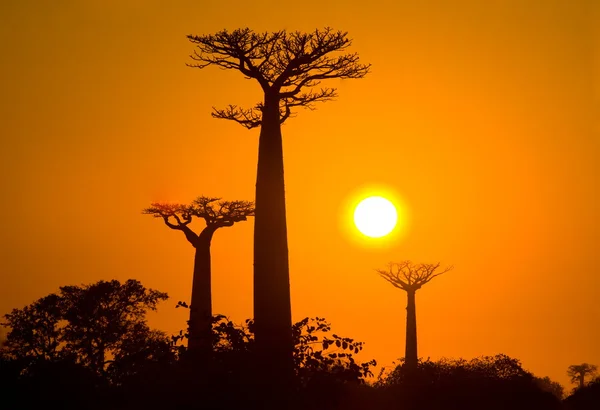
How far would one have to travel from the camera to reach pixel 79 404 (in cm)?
2048

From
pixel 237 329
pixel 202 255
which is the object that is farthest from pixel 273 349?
pixel 202 255

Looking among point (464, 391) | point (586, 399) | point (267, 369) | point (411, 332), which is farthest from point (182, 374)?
point (411, 332)

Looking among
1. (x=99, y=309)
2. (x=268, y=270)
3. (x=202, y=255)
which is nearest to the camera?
(x=268, y=270)

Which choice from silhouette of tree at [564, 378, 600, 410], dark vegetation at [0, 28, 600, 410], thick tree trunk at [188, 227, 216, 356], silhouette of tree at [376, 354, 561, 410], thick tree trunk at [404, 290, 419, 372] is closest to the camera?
dark vegetation at [0, 28, 600, 410]

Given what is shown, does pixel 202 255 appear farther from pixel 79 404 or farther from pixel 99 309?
pixel 79 404

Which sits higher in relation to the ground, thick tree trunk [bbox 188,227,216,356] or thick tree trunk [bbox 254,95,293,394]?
thick tree trunk [bbox 188,227,216,356]

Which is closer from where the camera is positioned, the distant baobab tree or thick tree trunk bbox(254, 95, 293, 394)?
thick tree trunk bbox(254, 95, 293, 394)

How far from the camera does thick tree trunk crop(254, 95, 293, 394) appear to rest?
18.9 meters

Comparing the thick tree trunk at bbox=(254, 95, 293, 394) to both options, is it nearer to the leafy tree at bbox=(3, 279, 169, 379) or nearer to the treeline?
the treeline

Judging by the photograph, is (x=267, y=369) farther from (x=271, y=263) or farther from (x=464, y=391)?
(x=464, y=391)

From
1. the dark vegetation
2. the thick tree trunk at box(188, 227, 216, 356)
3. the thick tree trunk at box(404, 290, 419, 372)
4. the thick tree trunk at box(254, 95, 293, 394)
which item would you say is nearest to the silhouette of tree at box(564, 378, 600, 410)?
the dark vegetation

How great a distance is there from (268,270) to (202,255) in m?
15.3

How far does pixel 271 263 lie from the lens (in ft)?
65.5

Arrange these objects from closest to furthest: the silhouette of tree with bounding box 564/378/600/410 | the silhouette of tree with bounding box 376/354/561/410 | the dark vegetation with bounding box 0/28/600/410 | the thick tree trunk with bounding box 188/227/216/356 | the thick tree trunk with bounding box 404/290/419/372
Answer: the dark vegetation with bounding box 0/28/600/410 → the silhouette of tree with bounding box 376/354/561/410 → the silhouette of tree with bounding box 564/378/600/410 → the thick tree trunk with bounding box 188/227/216/356 → the thick tree trunk with bounding box 404/290/419/372
